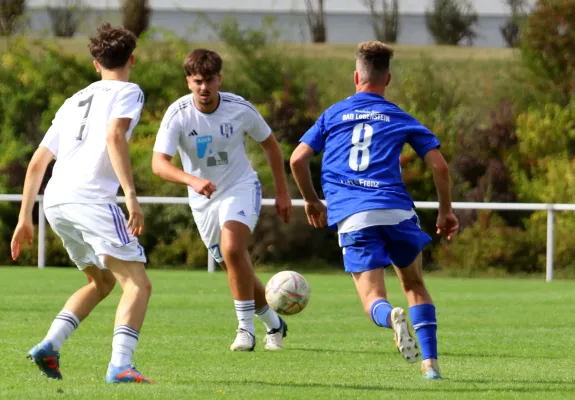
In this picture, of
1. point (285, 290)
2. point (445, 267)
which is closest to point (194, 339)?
point (285, 290)

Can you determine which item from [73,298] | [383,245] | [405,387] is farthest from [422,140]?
[73,298]

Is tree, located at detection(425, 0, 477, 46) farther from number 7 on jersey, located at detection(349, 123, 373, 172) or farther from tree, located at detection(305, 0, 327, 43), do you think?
number 7 on jersey, located at detection(349, 123, 373, 172)

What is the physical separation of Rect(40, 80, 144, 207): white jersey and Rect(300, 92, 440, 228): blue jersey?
1.26m

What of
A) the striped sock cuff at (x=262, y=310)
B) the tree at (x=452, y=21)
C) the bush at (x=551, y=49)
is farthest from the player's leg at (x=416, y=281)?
the tree at (x=452, y=21)

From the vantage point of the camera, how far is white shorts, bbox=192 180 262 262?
29.4 ft

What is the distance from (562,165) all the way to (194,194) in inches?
587

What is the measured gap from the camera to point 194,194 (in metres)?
9.18

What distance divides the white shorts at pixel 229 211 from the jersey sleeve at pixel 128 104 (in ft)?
7.12

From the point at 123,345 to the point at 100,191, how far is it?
88 centimetres

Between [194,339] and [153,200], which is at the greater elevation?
[194,339]

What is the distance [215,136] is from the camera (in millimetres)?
8930

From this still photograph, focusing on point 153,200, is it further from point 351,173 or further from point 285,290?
point 351,173

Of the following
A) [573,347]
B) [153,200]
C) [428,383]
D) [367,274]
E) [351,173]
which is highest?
[351,173]

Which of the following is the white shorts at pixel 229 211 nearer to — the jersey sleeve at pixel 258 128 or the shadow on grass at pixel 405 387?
the jersey sleeve at pixel 258 128
